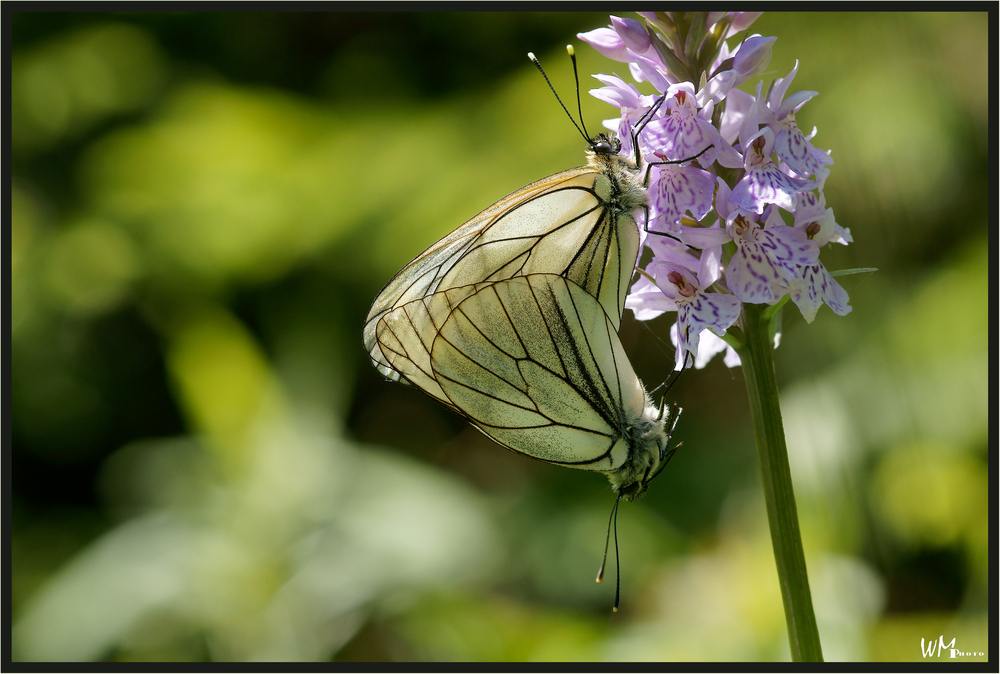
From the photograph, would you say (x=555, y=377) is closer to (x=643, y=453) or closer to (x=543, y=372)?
(x=543, y=372)

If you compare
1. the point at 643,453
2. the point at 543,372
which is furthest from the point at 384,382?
the point at 643,453

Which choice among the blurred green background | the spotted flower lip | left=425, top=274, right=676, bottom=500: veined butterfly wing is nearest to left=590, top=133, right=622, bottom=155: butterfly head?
the spotted flower lip

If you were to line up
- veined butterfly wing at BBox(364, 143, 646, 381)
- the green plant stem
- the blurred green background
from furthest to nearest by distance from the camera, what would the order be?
the blurred green background → veined butterfly wing at BBox(364, 143, 646, 381) → the green plant stem

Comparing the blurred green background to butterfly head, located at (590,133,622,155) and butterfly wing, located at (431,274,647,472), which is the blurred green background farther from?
butterfly head, located at (590,133,622,155)

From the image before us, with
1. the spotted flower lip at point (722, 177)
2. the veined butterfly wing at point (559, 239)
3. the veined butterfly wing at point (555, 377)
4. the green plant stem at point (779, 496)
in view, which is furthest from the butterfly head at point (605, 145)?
the green plant stem at point (779, 496)

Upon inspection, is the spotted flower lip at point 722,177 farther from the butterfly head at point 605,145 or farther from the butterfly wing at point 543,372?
the butterfly wing at point 543,372
